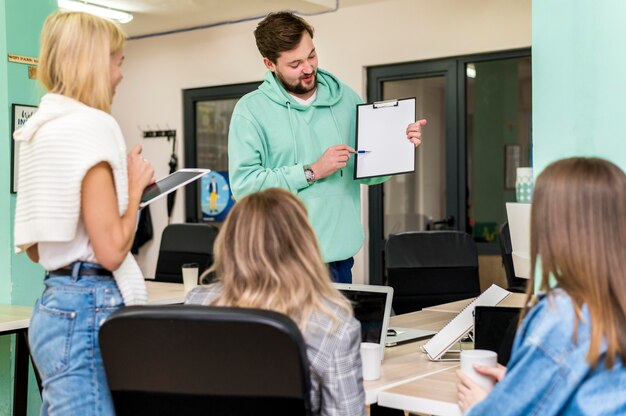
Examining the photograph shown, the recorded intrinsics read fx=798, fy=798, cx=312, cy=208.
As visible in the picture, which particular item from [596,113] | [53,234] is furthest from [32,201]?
[596,113]

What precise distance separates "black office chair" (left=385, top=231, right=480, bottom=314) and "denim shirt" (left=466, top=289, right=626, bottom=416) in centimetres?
219

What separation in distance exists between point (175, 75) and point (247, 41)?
0.94 metres

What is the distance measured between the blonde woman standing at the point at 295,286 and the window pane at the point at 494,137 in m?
4.80

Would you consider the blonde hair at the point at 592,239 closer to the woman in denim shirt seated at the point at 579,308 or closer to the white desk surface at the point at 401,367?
the woman in denim shirt seated at the point at 579,308

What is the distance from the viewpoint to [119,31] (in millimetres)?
1702

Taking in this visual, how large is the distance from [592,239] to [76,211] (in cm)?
98

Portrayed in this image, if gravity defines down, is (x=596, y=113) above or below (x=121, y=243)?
above

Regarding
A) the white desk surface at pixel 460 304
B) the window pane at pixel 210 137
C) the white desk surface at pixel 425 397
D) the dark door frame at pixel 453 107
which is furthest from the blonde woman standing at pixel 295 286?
the window pane at pixel 210 137

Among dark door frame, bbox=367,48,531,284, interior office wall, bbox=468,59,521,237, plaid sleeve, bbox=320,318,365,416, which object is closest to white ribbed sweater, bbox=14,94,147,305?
plaid sleeve, bbox=320,318,365,416

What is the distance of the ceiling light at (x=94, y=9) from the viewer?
6086 mm

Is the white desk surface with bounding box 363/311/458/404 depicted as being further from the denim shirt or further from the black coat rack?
the black coat rack

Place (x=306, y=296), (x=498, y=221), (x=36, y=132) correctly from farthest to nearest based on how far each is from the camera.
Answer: (x=498, y=221)
(x=36, y=132)
(x=306, y=296)

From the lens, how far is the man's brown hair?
2.69 m

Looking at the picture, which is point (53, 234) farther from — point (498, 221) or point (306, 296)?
point (498, 221)
